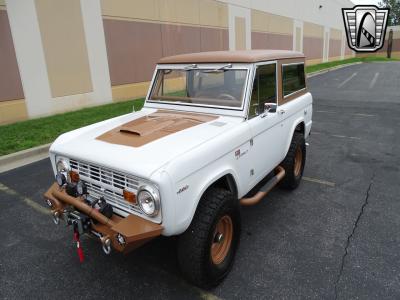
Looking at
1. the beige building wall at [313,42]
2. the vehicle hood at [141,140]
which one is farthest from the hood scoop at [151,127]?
the beige building wall at [313,42]

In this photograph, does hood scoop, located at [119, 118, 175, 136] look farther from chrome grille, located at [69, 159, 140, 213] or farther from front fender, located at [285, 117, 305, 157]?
front fender, located at [285, 117, 305, 157]

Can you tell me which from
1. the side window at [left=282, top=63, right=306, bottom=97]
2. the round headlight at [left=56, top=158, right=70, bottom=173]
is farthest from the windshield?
the round headlight at [left=56, top=158, right=70, bottom=173]

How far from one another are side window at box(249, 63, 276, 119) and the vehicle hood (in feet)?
1.05

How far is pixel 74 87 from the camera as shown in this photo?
1046cm

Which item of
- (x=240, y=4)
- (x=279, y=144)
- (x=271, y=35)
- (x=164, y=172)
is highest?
(x=240, y=4)

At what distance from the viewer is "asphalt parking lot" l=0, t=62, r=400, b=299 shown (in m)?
2.98

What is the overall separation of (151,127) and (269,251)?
6.05 feet

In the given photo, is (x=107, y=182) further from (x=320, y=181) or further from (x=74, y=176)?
(x=320, y=181)

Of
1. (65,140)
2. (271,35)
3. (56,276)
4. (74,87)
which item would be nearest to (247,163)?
(65,140)

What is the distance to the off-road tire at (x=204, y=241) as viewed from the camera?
9.02 ft

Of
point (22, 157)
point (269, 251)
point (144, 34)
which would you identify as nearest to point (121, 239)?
point (269, 251)

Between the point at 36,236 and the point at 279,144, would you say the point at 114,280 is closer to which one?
the point at 36,236

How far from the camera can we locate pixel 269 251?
3508 millimetres

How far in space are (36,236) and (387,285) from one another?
12.5ft
